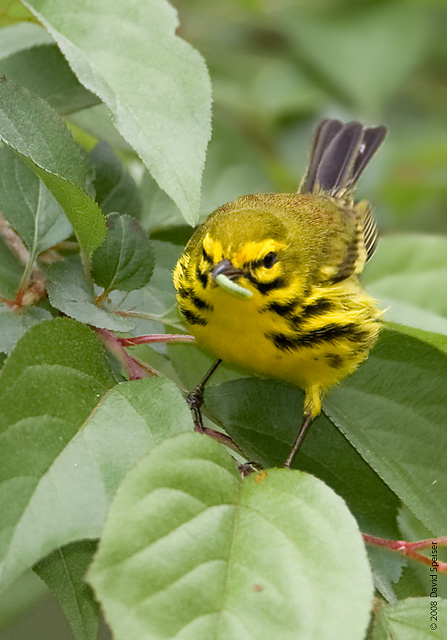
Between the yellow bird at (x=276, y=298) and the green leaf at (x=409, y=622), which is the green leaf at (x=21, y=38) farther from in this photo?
the green leaf at (x=409, y=622)

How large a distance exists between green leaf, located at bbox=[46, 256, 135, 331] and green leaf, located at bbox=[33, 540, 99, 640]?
339mm

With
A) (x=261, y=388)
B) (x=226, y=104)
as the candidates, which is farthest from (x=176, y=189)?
(x=226, y=104)

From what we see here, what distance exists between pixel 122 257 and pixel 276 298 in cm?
67

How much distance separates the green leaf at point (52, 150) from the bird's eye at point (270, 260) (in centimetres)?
66

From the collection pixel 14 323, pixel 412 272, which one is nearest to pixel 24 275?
pixel 14 323

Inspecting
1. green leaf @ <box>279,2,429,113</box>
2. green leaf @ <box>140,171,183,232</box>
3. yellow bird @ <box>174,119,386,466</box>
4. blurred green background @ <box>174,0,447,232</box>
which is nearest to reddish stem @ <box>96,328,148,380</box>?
yellow bird @ <box>174,119,386,466</box>

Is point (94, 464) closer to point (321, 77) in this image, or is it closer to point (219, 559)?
point (219, 559)

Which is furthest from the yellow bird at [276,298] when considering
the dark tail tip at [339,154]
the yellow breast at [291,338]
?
the dark tail tip at [339,154]

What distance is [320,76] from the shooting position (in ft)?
13.8

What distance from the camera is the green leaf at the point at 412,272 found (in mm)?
2617

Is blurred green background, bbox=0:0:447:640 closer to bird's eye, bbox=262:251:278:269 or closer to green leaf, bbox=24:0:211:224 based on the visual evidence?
bird's eye, bbox=262:251:278:269

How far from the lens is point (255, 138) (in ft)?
14.8

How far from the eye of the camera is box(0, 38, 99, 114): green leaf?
5.31 feet

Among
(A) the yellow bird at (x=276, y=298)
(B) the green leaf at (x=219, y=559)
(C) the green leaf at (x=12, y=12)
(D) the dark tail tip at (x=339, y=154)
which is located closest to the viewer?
(B) the green leaf at (x=219, y=559)
